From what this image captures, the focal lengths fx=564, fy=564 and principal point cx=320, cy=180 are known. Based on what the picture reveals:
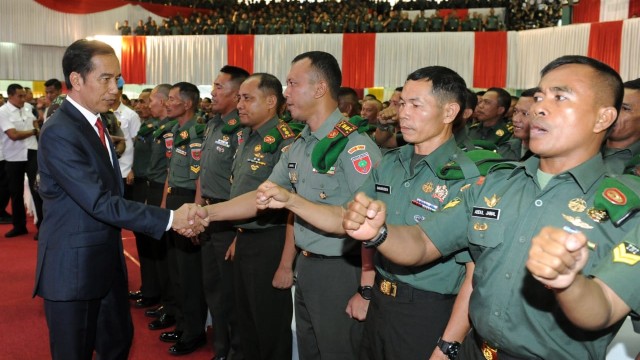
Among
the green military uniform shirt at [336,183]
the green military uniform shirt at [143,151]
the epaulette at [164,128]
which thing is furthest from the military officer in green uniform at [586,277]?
the green military uniform shirt at [143,151]

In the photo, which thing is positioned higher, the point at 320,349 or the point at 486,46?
the point at 486,46

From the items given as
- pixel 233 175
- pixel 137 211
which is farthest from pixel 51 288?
pixel 233 175

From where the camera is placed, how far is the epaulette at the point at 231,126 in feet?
11.4

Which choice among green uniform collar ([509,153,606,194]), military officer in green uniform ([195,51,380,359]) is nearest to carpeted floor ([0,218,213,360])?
military officer in green uniform ([195,51,380,359])

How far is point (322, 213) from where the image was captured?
199 cm

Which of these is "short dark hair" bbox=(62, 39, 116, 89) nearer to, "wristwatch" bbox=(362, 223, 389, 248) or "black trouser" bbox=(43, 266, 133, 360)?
"black trouser" bbox=(43, 266, 133, 360)

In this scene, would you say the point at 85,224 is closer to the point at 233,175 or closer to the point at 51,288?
the point at 51,288

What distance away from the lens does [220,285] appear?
3428 millimetres

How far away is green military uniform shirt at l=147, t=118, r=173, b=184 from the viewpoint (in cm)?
452

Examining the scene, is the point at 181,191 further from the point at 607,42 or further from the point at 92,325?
the point at 607,42

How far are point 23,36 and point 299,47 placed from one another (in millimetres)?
7687

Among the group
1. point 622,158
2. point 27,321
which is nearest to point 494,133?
point 622,158

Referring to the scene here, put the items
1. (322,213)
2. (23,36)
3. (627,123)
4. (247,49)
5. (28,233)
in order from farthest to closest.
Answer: (23,36)
(247,49)
(28,233)
(627,123)
(322,213)

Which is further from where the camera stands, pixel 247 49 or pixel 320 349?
pixel 247 49
